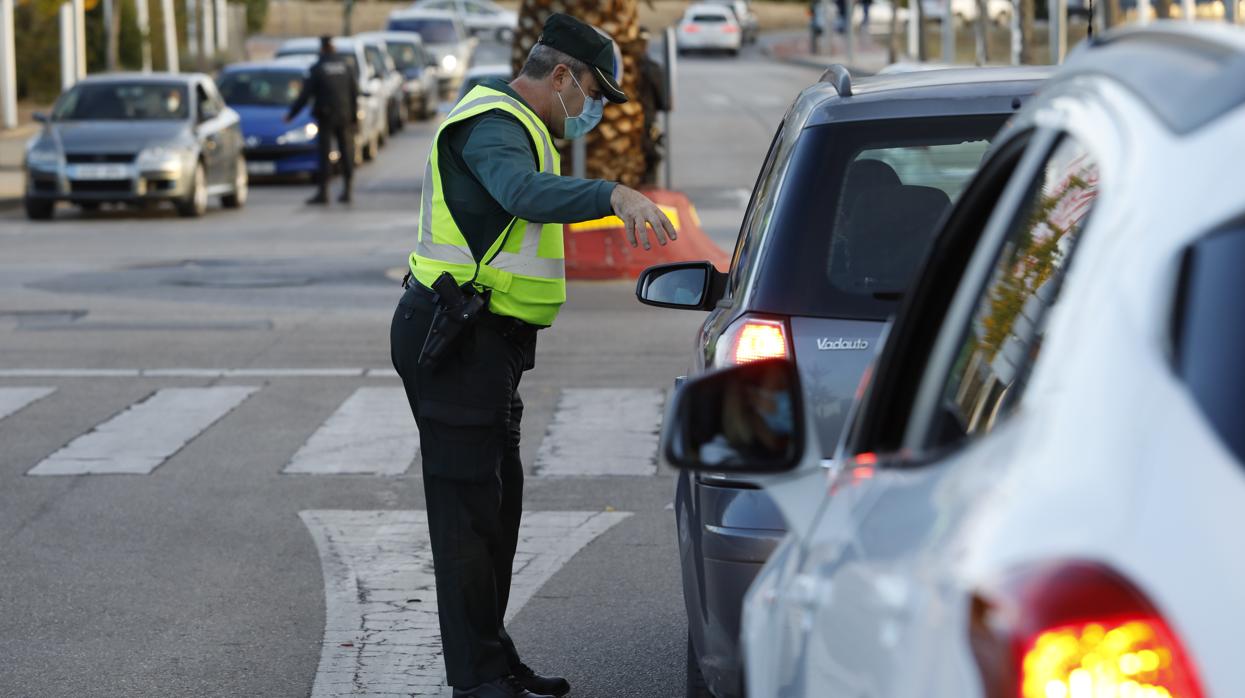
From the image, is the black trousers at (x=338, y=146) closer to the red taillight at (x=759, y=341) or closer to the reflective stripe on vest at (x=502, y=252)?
the reflective stripe on vest at (x=502, y=252)

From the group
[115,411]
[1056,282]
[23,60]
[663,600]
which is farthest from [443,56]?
[1056,282]

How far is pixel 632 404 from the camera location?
35.6 feet

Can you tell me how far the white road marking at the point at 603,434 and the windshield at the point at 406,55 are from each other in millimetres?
31334

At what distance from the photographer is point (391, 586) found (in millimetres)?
6887

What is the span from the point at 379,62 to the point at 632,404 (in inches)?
1028

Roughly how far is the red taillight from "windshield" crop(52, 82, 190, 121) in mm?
19983

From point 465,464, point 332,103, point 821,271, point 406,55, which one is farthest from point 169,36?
point 821,271

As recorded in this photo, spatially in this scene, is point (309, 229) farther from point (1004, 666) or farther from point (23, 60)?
point (23, 60)

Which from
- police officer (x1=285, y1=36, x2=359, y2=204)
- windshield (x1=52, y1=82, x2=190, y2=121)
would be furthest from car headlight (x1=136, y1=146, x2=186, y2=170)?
police officer (x1=285, y1=36, x2=359, y2=204)

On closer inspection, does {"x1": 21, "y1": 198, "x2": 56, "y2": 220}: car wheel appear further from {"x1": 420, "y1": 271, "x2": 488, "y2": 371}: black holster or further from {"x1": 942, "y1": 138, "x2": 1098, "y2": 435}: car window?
{"x1": 942, "y1": 138, "x2": 1098, "y2": 435}: car window

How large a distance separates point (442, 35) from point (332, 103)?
2656 cm

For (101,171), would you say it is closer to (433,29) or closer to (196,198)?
(196,198)

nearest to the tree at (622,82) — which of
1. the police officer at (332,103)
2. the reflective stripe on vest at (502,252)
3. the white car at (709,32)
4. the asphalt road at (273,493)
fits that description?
the asphalt road at (273,493)

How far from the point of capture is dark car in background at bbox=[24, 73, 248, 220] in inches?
898
